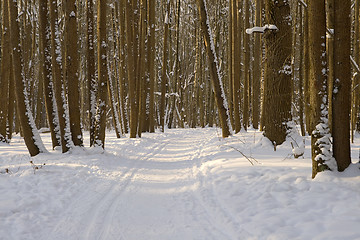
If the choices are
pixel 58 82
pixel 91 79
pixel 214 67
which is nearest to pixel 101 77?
pixel 91 79

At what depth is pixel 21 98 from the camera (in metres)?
8.80

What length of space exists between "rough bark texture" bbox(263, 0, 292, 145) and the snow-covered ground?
1.24 meters

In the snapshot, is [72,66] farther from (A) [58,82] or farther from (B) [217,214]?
(B) [217,214]

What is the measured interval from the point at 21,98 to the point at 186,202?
692 centimetres

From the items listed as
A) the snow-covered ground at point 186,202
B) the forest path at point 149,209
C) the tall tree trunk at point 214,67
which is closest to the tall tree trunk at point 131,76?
the tall tree trunk at point 214,67

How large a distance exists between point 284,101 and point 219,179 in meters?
3.41

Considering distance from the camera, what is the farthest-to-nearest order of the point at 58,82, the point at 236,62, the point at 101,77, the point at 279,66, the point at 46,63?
1. the point at 236,62
2. the point at 101,77
3. the point at 46,63
4. the point at 58,82
5. the point at 279,66

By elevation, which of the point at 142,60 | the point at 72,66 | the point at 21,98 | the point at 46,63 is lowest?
the point at 21,98

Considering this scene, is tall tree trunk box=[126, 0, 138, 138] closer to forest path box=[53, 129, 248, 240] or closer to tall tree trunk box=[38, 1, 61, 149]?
tall tree trunk box=[38, 1, 61, 149]

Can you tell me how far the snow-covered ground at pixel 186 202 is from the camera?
355cm

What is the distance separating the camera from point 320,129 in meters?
4.54

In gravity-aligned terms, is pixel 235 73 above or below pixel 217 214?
above

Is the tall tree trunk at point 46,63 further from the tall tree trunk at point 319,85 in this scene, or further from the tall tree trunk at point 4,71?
the tall tree trunk at point 319,85

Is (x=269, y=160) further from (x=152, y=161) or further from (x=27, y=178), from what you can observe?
(x=27, y=178)
